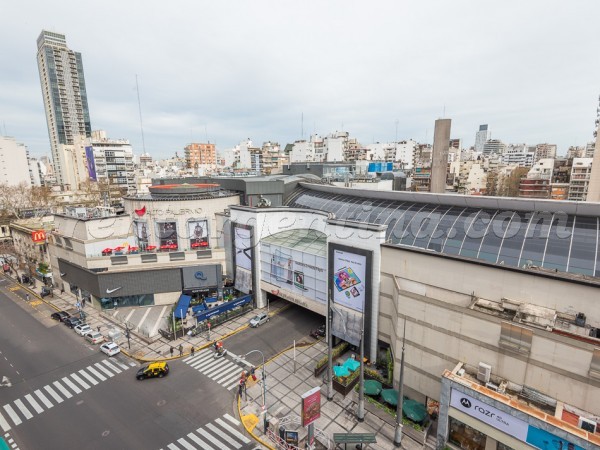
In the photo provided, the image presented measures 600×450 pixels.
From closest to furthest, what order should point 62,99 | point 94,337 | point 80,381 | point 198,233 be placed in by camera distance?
point 80,381 → point 94,337 → point 198,233 → point 62,99

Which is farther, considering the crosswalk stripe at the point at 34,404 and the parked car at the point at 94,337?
the parked car at the point at 94,337

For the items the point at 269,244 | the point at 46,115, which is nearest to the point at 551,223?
the point at 269,244

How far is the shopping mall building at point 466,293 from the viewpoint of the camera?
22.1 metres

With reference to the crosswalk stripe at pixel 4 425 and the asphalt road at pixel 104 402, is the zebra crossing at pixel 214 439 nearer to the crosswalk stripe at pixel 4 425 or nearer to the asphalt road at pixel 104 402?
the asphalt road at pixel 104 402

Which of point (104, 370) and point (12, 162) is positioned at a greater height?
point (12, 162)

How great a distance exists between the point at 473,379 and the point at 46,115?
24617 cm

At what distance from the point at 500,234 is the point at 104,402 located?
1814 inches

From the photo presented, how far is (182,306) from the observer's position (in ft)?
167

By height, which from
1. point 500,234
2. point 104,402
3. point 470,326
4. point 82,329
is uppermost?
point 500,234

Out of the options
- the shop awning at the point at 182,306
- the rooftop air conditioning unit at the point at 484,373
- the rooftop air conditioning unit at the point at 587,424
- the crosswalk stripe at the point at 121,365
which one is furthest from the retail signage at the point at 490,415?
the shop awning at the point at 182,306

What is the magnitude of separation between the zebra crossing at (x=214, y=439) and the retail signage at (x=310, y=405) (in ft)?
22.1

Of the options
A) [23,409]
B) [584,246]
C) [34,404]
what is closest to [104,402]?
[34,404]

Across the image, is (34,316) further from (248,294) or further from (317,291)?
(317,291)

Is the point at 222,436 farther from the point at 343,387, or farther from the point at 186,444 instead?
the point at 343,387
